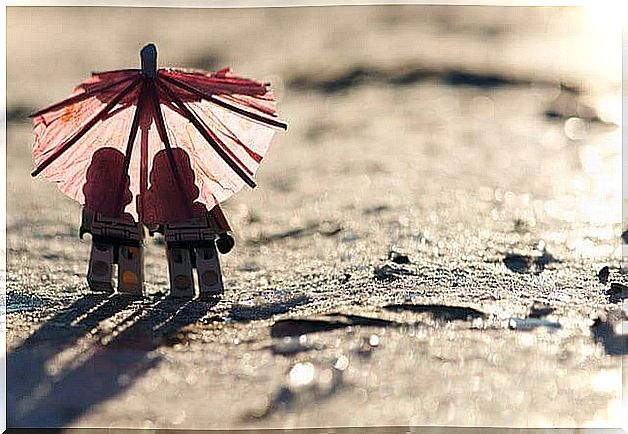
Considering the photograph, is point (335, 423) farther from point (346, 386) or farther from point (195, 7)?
point (195, 7)

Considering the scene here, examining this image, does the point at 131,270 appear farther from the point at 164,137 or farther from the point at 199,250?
the point at 164,137

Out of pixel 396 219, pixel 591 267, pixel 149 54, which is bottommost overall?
pixel 591 267

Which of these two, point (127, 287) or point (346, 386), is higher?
point (127, 287)

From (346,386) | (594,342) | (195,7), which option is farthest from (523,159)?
(195,7)

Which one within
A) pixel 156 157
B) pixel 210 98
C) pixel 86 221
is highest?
pixel 210 98

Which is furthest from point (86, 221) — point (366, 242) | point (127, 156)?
point (366, 242)

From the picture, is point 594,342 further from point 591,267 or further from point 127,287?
point 127,287
